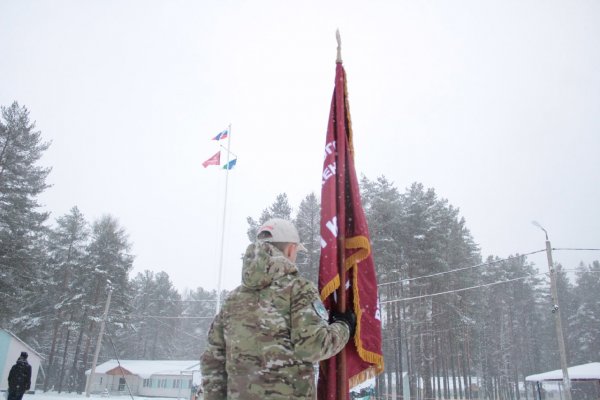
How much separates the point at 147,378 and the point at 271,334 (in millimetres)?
50094

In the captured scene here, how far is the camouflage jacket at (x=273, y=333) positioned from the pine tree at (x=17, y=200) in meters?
26.1

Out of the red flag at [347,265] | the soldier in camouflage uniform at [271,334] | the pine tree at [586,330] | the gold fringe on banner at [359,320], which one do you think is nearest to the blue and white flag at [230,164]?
the red flag at [347,265]

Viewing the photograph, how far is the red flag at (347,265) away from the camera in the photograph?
9.57 ft

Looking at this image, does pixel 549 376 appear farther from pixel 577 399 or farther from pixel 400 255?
pixel 577 399

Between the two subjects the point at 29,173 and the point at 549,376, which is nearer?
the point at 549,376

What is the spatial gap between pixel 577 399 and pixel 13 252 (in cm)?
5032

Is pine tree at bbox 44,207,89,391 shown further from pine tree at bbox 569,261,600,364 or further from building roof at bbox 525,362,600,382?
pine tree at bbox 569,261,600,364

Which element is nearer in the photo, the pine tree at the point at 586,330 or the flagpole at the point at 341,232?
the flagpole at the point at 341,232

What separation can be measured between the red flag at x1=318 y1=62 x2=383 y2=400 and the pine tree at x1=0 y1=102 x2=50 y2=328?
84.5 ft

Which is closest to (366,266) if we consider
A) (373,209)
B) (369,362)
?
Answer: (369,362)

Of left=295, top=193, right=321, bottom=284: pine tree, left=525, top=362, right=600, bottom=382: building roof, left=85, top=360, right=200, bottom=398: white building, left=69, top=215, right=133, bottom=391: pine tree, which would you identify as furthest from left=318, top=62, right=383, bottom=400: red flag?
left=85, top=360, right=200, bottom=398: white building

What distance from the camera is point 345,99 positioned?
3762 millimetres

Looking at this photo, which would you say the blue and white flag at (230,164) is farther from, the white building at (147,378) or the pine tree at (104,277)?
the white building at (147,378)

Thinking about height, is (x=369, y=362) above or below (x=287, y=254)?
below
